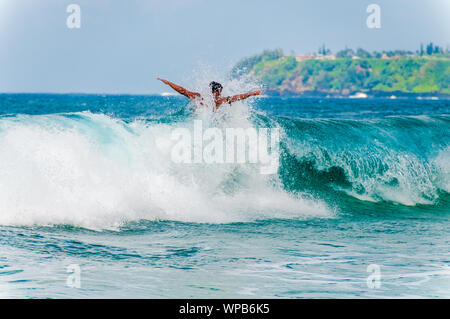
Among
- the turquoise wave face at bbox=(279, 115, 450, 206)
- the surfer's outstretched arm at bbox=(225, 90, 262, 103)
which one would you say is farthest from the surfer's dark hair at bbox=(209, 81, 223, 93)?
the turquoise wave face at bbox=(279, 115, 450, 206)

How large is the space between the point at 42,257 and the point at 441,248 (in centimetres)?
A: 590

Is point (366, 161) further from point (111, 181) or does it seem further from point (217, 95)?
point (111, 181)

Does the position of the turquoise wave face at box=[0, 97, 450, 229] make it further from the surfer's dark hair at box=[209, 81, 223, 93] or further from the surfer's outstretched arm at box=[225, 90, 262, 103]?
the surfer's dark hair at box=[209, 81, 223, 93]

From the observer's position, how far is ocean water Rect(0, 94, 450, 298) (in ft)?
24.6

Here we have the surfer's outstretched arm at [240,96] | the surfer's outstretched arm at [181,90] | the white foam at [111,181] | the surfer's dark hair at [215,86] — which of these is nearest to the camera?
the white foam at [111,181]

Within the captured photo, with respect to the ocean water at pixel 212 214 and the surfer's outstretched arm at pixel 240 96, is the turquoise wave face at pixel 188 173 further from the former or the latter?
the surfer's outstretched arm at pixel 240 96

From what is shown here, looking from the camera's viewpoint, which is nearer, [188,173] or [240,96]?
[188,173]

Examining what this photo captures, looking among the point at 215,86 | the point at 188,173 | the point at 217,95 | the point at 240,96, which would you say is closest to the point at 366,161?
the point at 240,96

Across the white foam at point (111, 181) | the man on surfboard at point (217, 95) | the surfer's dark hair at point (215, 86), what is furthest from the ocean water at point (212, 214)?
the surfer's dark hair at point (215, 86)

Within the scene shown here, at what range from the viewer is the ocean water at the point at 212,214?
7496 millimetres

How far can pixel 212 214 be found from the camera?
39.2ft

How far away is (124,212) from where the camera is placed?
11.1m
